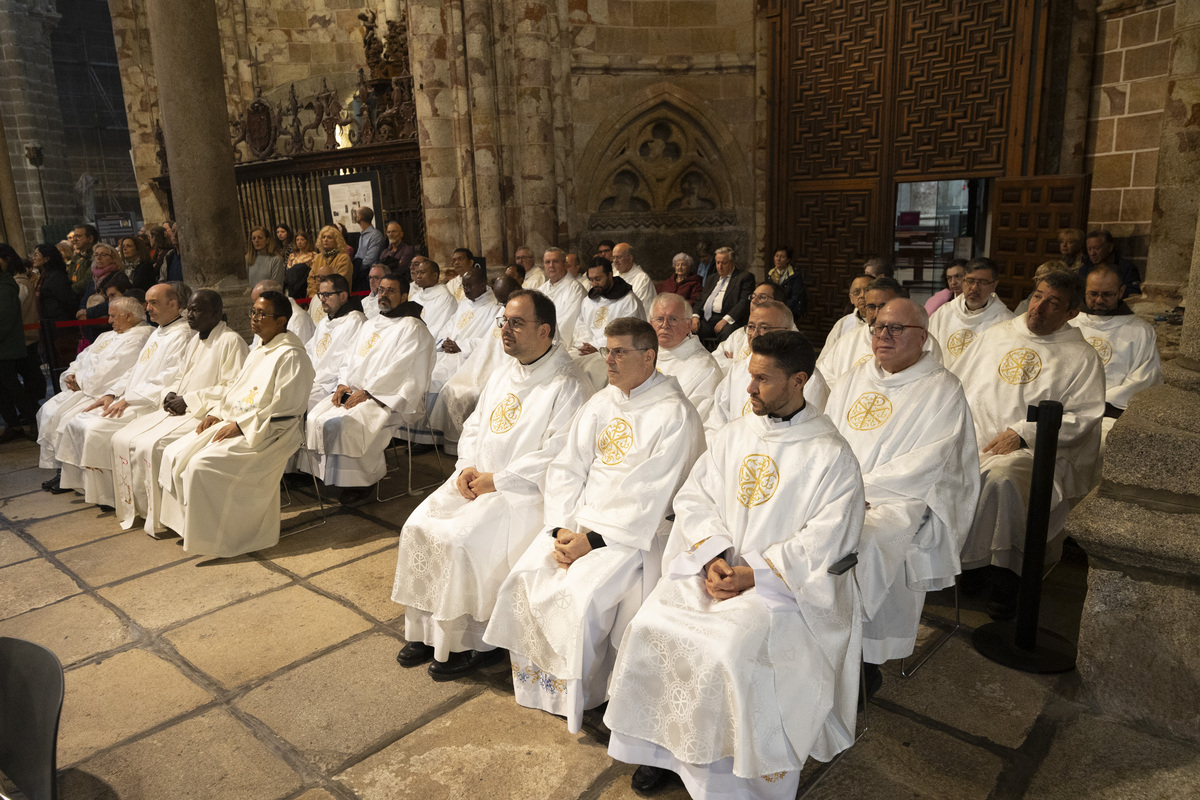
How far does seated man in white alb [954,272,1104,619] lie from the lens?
3959 mm

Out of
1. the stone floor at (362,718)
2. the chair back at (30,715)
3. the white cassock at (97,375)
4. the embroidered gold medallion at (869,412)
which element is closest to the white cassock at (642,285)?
the white cassock at (97,375)

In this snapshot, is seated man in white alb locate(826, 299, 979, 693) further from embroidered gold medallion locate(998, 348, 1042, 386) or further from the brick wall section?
the brick wall section

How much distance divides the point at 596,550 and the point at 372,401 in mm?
3099

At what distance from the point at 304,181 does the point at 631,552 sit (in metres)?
13.0

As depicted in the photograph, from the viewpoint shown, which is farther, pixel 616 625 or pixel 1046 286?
pixel 1046 286

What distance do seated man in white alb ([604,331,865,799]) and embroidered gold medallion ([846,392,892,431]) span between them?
0.84 metres

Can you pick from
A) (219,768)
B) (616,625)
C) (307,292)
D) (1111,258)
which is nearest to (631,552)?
(616,625)

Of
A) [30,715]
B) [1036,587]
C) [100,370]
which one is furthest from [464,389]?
[30,715]

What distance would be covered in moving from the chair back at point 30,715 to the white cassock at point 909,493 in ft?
8.48

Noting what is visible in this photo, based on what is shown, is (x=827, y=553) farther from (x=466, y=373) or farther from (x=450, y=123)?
(x=450, y=123)

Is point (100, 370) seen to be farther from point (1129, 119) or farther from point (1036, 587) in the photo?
point (1129, 119)

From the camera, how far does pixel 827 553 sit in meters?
2.69

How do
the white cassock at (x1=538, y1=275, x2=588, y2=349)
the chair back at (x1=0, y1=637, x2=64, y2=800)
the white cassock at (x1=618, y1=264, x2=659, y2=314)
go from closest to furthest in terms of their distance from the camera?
the chair back at (x1=0, y1=637, x2=64, y2=800), the white cassock at (x1=538, y1=275, x2=588, y2=349), the white cassock at (x1=618, y1=264, x2=659, y2=314)

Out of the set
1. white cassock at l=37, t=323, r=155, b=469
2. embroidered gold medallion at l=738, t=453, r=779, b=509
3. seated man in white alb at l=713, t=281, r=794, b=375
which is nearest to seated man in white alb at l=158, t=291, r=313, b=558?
white cassock at l=37, t=323, r=155, b=469
